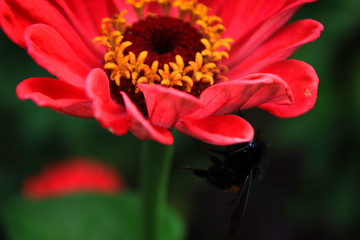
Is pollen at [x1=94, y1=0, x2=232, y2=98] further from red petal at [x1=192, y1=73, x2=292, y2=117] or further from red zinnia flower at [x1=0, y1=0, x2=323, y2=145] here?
red petal at [x1=192, y1=73, x2=292, y2=117]

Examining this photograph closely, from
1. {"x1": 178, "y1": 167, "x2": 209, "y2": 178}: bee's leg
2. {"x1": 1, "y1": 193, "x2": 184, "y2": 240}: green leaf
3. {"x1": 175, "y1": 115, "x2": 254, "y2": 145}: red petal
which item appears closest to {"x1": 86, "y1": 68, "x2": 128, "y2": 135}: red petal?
{"x1": 175, "y1": 115, "x2": 254, "y2": 145}: red petal

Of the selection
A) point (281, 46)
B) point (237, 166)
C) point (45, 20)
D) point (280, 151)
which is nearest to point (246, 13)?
point (281, 46)

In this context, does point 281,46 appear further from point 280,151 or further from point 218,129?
point 280,151

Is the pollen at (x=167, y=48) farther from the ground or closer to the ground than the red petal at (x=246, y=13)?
closer to the ground

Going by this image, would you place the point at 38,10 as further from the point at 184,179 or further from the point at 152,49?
the point at 184,179

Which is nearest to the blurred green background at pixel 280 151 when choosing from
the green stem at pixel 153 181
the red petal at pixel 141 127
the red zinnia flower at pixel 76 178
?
the red zinnia flower at pixel 76 178

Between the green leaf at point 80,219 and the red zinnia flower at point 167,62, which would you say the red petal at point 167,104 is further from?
the green leaf at point 80,219
